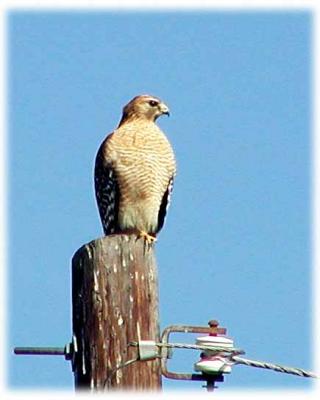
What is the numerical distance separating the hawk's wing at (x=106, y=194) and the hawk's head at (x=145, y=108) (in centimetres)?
50

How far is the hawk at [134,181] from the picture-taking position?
10.4 meters

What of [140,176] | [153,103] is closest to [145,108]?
[153,103]

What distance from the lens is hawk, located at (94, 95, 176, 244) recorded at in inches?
408

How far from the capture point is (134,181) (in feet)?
34.1

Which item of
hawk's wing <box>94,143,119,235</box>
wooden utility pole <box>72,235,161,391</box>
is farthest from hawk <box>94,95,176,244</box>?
wooden utility pole <box>72,235,161,391</box>

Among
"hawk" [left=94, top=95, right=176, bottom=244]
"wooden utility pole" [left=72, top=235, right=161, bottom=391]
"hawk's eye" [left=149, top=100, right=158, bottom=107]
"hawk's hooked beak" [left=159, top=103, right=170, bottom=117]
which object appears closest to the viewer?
"wooden utility pole" [left=72, top=235, right=161, bottom=391]

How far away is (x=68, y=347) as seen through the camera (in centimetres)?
630

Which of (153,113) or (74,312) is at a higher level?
(153,113)

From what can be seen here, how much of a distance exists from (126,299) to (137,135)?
4.56 meters

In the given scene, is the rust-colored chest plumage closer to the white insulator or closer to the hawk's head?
the hawk's head

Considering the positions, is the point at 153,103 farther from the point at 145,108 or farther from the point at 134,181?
the point at 134,181

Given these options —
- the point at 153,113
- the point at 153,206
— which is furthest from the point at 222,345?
the point at 153,113

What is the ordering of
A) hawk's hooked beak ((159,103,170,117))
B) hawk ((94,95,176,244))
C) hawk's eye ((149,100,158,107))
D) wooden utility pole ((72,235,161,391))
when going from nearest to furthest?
wooden utility pole ((72,235,161,391)), hawk ((94,95,176,244)), hawk's hooked beak ((159,103,170,117)), hawk's eye ((149,100,158,107))

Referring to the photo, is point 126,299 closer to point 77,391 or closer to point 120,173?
point 77,391
